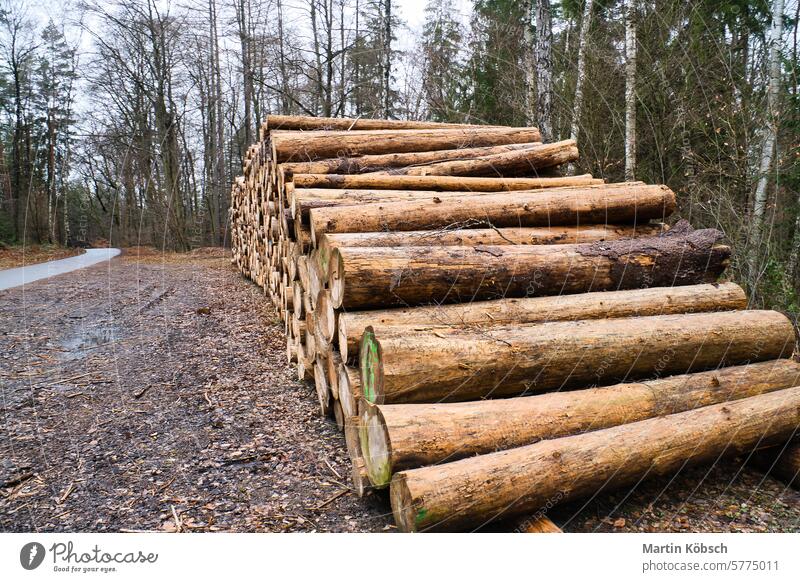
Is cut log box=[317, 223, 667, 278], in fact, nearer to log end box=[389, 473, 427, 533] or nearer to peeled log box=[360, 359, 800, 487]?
peeled log box=[360, 359, 800, 487]

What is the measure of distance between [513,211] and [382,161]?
5.98 feet

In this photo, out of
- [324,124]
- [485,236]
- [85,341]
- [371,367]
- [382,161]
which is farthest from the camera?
[324,124]

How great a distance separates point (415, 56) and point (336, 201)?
11.6m

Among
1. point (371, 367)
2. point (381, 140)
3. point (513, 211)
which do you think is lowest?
point (371, 367)

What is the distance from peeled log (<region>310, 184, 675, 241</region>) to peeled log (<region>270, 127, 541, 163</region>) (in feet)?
5.62

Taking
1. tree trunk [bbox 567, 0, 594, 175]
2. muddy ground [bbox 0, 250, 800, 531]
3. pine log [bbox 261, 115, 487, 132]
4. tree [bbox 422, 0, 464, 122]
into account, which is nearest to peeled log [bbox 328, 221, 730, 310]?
muddy ground [bbox 0, 250, 800, 531]

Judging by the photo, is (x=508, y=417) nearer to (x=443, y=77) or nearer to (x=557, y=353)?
(x=557, y=353)

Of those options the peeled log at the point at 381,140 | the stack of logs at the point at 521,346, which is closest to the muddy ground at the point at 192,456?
the stack of logs at the point at 521,346

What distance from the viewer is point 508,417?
7.32 ft

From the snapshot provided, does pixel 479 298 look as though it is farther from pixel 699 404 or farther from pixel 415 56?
pixel 415 56

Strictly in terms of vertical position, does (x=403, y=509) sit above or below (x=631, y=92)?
below

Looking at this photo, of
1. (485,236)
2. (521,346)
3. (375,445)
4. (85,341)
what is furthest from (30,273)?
(521,346)

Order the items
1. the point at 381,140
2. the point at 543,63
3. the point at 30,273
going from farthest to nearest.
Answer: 1. the point at 30,273
2. the point at 543,63
3. the point at 381,140

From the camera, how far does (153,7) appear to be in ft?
29.2
